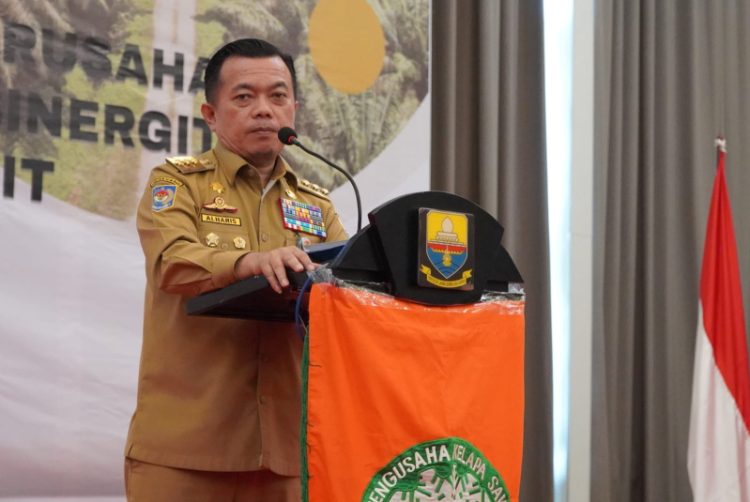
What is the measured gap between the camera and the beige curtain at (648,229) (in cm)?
401

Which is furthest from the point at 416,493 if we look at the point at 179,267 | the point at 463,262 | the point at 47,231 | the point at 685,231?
the point at 685,231

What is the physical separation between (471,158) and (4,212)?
1832 millimetres

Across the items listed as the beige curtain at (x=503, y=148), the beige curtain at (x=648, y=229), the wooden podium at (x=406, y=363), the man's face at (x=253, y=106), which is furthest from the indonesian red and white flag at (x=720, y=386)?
the man's face at (x=253, y=106)

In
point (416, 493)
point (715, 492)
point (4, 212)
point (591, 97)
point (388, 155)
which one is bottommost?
point (715, 492)

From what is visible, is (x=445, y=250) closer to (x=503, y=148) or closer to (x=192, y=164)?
(x=192, y=164)

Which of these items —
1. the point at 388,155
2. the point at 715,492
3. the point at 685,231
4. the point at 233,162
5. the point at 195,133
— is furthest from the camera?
the point at 685,231

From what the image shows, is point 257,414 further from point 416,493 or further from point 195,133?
point 195,133

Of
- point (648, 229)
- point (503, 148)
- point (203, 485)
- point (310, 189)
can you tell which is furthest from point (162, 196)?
point (648, 229)

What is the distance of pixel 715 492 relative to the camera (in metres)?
3.68

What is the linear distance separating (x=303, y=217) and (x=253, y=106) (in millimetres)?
260

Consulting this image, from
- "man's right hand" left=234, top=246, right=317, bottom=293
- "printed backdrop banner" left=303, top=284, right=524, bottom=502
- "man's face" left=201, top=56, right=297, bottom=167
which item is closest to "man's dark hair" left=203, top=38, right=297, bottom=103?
"man's face" left=201, top=56, right=297, bottom=167

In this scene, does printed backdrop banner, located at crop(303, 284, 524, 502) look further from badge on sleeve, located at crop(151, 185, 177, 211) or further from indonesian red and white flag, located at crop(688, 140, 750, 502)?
indonesian red and white flag, located at crop(688, 140, 750, 502)

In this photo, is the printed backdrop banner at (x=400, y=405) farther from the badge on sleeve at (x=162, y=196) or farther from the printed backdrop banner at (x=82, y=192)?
the printed backdrop banner at (x=82, y=192)

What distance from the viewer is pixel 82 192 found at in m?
2.79
